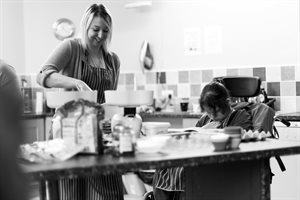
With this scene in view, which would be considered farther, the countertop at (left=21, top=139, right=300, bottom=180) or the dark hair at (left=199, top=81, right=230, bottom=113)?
the dark hair at (left=199, top=81, right=230, bottom=113)

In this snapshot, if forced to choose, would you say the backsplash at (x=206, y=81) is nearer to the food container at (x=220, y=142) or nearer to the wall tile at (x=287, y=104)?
the wall tile at (x=287, y=104)

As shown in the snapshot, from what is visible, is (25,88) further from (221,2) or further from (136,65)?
(221,2)

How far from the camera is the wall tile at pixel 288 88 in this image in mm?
4500

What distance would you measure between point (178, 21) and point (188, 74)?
564 mm

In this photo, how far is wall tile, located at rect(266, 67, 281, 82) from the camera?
4.56 metres

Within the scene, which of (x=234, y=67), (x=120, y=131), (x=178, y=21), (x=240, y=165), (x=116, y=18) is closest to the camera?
(x=120, y=131)

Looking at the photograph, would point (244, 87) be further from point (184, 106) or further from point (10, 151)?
point (10, 151)

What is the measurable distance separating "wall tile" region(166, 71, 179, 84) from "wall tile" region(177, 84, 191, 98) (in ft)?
0.25

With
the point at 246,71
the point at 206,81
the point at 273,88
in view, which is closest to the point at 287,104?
the point at 273,88

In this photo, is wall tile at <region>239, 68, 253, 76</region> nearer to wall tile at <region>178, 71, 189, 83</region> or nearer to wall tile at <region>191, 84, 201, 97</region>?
wall tile at <region>191, 84, 201, 97</region>

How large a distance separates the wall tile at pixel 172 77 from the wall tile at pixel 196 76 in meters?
0.17

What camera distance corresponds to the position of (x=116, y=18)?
5.51 metres

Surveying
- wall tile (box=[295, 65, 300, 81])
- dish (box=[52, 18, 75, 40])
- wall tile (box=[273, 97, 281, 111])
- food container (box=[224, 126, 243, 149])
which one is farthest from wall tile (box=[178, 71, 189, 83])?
food container (box=[224, 126, 243, 149])

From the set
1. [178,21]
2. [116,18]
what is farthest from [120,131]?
[116,18]
